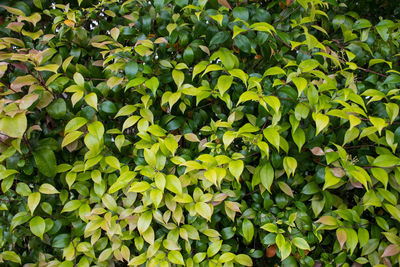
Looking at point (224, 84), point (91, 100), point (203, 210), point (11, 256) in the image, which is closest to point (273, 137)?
point (224, 84)

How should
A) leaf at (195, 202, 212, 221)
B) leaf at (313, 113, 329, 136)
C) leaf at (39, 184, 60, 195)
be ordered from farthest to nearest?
leaf at (39, 184, 60, 195)
leaf at (195, 202, 212, 221)
leaf at (313, 113, 329, 136)

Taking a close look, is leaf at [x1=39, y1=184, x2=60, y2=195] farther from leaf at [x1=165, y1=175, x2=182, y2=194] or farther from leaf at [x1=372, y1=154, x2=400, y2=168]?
leaf at [x1=372, y1=154, x2=400, y2=168]

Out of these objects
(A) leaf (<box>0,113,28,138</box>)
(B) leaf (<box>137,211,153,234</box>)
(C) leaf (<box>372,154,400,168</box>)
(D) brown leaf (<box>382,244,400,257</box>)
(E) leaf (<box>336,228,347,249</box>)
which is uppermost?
(C) leaf (<box>372,154,400,168</box>)

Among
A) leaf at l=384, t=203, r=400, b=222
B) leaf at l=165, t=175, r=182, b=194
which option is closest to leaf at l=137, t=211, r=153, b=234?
leaf at l=165, t=175, r=182, b=194

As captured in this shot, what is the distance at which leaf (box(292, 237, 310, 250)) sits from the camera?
3.78 ft

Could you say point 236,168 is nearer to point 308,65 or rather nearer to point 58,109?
point 308,65

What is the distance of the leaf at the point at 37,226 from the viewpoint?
122 cm

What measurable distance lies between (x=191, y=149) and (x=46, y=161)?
2.15 ft

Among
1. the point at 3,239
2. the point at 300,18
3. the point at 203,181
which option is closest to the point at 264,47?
the point at 300,18

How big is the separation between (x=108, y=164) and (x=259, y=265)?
3.00 feet

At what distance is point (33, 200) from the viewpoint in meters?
1.22

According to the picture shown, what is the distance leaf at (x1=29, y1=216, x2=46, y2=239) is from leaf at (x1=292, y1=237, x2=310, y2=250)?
1.09 m

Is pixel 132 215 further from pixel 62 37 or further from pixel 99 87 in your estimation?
pixel 62 37

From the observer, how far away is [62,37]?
1.40m
